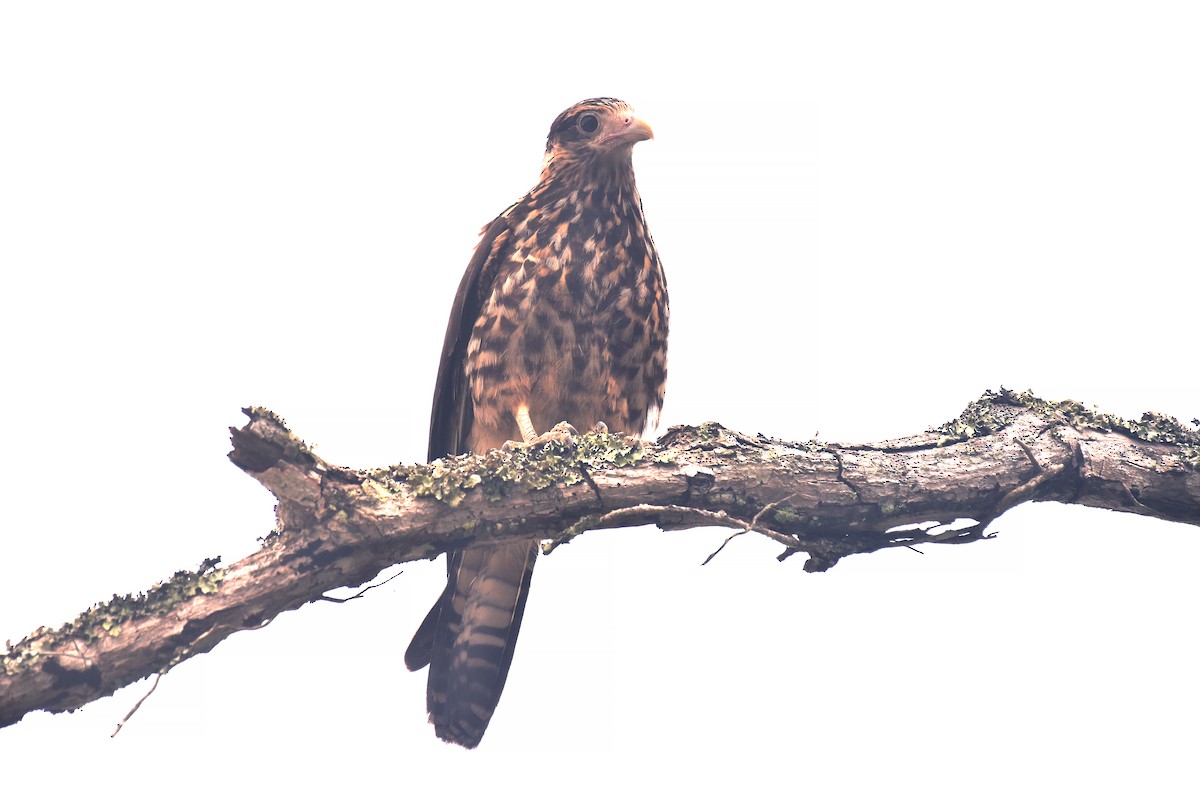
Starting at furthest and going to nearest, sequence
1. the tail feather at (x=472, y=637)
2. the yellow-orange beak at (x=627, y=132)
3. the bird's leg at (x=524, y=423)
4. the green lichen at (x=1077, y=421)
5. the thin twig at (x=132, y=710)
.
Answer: the yellow-orange beak at (x=627, y=132)
the tail feather at (x=472, y=637)
the bird's leg at (x=524, y=423)
the green lichen at (x=1077, y=421)
the thin twig at (x=132, y=710)

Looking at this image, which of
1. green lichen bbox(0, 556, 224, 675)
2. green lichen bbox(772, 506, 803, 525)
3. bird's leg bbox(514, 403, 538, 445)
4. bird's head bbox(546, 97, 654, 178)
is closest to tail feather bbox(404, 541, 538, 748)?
bird's leg bbox(514, 403, 538, 445)

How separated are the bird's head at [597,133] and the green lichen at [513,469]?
6.86 feet

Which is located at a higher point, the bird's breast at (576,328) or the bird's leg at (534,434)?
the bird's breast at (576,328)

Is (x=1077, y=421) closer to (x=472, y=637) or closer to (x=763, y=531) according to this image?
(x=763, y=531)

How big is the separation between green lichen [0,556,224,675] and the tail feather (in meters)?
1.67

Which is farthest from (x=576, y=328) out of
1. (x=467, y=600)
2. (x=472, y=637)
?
(x=472, y=637)

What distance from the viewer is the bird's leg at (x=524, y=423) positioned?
5.22 metres

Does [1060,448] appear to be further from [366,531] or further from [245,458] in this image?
[245,458]

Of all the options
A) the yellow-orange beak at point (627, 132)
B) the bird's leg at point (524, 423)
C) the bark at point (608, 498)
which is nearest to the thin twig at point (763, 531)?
the bark at point (608, 498)

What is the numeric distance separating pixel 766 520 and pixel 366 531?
1.39 meters

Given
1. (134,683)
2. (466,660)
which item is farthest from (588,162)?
(134,683)

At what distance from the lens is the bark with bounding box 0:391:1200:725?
371 cm

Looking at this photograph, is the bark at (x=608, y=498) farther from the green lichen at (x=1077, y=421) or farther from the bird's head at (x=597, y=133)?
the bird's head at (x=597, y=133)

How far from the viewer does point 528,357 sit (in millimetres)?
5281
